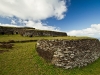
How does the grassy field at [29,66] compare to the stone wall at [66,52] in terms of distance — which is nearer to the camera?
the grassy field at [29,66]

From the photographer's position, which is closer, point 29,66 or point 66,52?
point 29,66

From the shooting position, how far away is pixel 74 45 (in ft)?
56.3

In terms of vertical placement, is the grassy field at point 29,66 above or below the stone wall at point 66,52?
below

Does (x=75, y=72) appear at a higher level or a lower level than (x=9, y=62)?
lower

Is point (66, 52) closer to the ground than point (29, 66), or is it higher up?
higher up

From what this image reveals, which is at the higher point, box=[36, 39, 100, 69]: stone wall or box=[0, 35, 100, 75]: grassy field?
box=[36, 39, 100, 69]: stone wall

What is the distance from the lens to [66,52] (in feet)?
53.5

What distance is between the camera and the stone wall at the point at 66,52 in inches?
638

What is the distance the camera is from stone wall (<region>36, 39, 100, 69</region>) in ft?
53.2

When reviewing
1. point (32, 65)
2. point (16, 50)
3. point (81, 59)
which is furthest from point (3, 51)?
point (81, 59)

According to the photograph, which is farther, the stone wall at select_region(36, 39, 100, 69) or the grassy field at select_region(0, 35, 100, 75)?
the stone wall at select_region(36, 39, 100, 69)

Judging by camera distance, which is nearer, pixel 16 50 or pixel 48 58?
pixel 48 58

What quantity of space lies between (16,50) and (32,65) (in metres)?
5.18

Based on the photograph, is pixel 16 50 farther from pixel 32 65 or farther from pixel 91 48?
pixel 91 48
